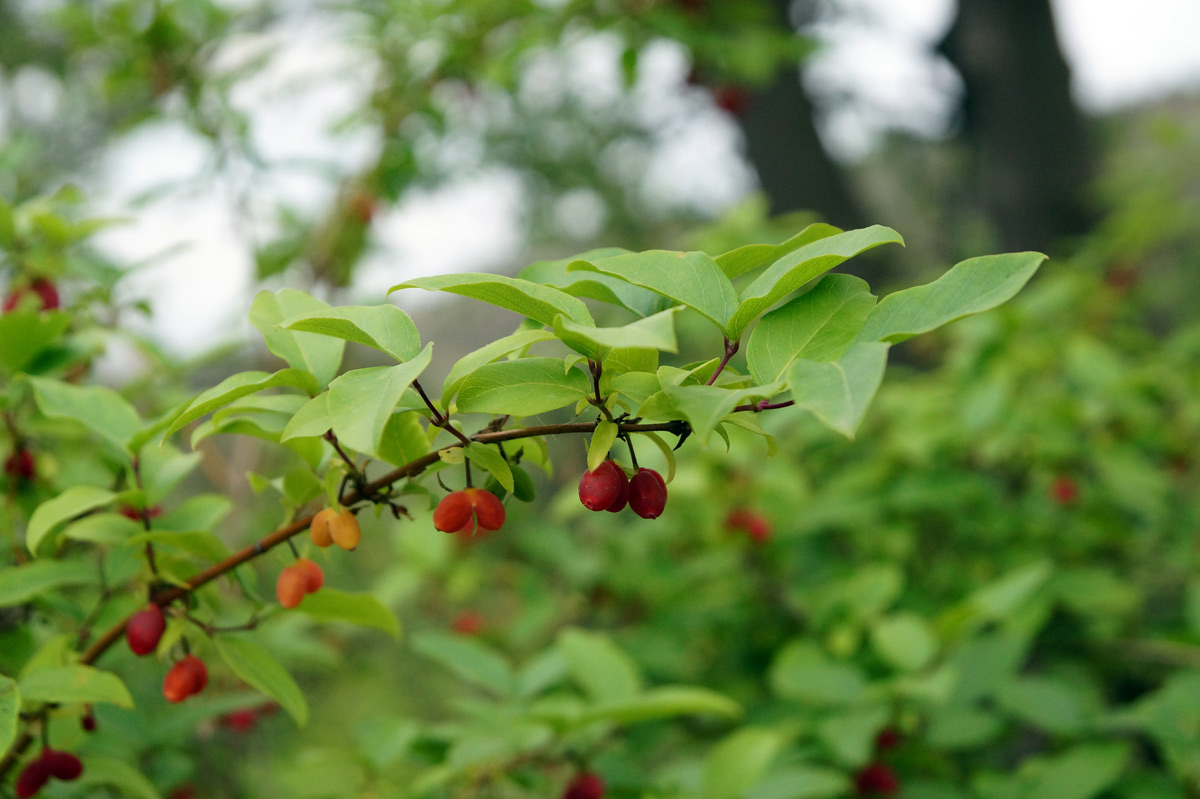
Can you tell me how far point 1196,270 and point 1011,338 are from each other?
19.9ft

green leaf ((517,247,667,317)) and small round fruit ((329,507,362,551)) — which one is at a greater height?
green leaf ((517,247,667,317))

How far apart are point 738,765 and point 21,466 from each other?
1055 mm

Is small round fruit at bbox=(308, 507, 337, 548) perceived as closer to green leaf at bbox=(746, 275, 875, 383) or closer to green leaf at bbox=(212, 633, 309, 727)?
green leaf at bbox=(212, 633, 309, 727)

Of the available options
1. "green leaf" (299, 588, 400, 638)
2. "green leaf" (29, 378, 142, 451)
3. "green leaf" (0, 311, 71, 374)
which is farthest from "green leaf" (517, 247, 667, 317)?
"green leaf" (0, 311, 71, 374)

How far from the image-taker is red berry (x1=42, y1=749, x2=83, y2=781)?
2.75 ft

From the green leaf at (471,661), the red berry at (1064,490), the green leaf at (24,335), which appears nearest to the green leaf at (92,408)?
the green leaf at (24,335)

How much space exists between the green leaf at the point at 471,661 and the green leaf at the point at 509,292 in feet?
3.11

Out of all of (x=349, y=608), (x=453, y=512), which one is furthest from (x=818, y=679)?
(x=453, y=512)

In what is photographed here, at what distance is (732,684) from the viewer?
1.98 meters

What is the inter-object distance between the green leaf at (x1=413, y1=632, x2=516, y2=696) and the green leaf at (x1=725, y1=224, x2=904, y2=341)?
97cm

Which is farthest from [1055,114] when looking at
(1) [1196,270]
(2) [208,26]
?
(1) [1196,270]

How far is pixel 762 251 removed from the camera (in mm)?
651

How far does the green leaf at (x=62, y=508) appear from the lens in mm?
755

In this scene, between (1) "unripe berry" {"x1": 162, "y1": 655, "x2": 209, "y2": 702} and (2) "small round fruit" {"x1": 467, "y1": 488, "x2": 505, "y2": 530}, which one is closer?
(2) "small round fruit" {"x1": 467, "y1": 488, "x2": 505, "y2": 530}
